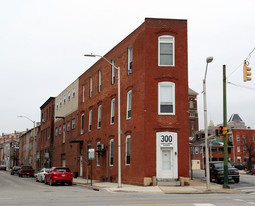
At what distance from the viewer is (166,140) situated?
25.2 meters

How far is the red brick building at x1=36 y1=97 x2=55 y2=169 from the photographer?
2270 inches

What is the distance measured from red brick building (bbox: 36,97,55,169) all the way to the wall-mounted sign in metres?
33.7

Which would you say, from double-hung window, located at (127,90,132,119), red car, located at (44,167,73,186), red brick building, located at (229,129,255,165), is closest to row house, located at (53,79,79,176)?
red car, located at (44,167,73,186)

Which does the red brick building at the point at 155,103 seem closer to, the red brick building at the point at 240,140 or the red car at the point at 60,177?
the red car at the point at 60,177

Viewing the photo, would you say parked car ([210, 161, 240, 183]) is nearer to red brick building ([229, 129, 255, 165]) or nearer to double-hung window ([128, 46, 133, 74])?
double-hung window ([128, 46, 133, 74])

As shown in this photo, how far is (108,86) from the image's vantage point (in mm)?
33812

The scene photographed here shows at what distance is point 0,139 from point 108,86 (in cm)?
16881

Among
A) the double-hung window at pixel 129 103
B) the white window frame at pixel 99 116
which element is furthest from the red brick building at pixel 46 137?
the double-hung window at pixel 129 103

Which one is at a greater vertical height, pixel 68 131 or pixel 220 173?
pixel 68 131

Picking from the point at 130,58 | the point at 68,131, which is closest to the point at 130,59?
the point at 130,58

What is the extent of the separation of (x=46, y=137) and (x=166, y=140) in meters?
40.4

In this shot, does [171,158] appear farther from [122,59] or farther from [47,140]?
[47,140]

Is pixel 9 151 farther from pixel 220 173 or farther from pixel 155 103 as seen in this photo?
pixel 155 103

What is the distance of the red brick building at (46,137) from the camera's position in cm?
5766
